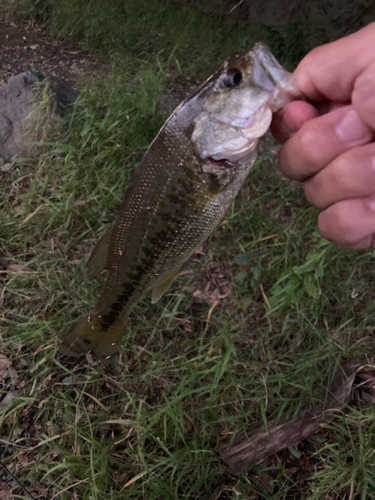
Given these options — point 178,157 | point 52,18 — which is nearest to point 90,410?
point 178,157

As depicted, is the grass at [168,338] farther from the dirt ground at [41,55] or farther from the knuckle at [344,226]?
the dirt ground at [41,55]

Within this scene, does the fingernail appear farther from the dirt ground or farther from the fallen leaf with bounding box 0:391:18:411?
the dirt ground

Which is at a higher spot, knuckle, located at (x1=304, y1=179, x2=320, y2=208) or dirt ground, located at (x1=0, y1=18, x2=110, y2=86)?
dirt ground, located at (x1=0, y1=18, x2=110, y2=86)

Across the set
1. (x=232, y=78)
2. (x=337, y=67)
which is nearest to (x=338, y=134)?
(x=337, y=67)

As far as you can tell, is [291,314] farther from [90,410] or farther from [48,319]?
[48,319]

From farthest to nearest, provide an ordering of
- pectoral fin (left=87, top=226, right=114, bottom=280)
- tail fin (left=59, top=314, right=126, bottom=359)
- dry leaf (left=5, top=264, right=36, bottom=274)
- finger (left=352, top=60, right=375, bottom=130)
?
dry leaf (left=5, top=264, right=36, bottom=274)
tail fin (left=59, top=314, right=126, bottom=359)
pectoral fin (left=87, top=226, right=114, bottom=280)
finger (left=352, top=60, right=375, bottom=130)

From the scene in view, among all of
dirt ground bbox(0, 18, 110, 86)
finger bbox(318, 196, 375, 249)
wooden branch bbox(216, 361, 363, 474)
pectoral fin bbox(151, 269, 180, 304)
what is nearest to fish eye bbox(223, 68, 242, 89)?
finger bbox(318, 196, 375, 249)

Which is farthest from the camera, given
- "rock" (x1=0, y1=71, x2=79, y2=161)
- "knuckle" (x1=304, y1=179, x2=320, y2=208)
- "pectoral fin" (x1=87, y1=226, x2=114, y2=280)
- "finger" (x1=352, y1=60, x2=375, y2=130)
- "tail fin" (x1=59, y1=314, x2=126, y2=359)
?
"rock" (x1=0, y1=71, x2=79, y2=161)
